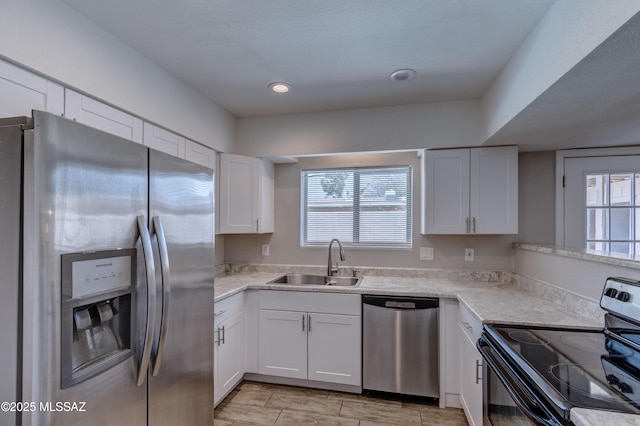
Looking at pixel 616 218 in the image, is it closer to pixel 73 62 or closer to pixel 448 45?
pixel 448 45

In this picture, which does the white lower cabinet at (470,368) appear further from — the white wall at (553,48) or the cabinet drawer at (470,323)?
the white wall at (553,48)

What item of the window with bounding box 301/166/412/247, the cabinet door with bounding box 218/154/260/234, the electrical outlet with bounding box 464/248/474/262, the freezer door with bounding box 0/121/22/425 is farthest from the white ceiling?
the electrical outlet with bounding box 464/248/474/262

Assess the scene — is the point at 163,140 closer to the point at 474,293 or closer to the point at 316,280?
the point at 316,280

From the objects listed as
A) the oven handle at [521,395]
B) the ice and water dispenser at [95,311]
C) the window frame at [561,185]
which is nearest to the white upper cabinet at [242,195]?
the ice and water dispenser at [95,311]

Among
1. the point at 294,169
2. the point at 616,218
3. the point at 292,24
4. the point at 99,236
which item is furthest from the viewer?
the point at 294,169

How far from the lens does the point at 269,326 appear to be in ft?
8.39

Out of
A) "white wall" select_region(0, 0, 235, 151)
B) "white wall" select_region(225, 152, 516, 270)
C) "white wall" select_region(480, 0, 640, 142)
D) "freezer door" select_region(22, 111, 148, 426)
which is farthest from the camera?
"white wall" select_region(225, 152, 516, 270)

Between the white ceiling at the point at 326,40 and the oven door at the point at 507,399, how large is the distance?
1.64 metres

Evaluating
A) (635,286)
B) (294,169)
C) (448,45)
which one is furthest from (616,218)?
(294,169)

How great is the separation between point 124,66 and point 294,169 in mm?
1757

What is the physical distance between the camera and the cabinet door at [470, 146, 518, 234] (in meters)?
2.49

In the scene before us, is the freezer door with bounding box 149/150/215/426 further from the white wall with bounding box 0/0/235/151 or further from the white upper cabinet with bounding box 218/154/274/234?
the white upper cabinet with bounding box 218/154/274/234

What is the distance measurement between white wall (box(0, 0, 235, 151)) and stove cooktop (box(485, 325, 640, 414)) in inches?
92.1

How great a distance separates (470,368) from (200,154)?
8.33ft
